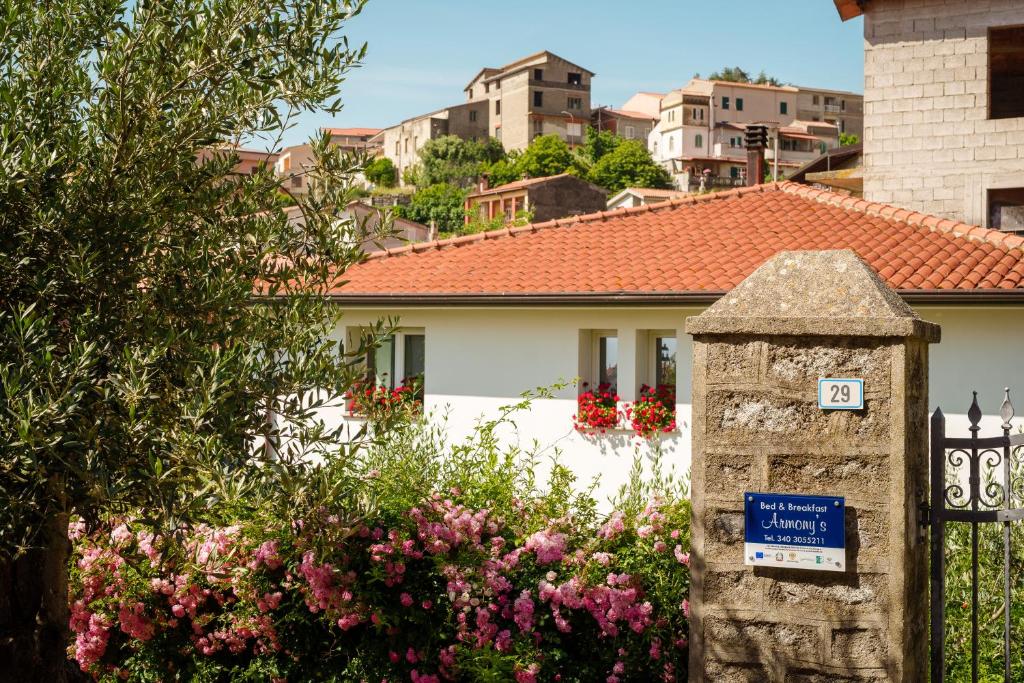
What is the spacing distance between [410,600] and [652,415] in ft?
28.7

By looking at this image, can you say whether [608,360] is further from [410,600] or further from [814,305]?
[814,305]

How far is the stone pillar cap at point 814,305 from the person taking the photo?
448 centimetres

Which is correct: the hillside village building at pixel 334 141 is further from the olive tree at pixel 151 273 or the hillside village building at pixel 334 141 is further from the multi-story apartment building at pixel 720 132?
the multi-story apartment building at pixel 720 132

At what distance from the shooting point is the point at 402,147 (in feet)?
330

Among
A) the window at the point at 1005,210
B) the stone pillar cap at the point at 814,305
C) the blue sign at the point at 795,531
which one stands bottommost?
the blue sign at the point at 795,531

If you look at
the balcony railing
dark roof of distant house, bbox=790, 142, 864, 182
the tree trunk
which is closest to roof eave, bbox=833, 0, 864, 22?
dark roof of distant house, bbox=790, 142, 864, 182

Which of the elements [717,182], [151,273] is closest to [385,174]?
[717,182]

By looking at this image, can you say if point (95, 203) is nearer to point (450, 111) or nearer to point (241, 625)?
point (241, 625)

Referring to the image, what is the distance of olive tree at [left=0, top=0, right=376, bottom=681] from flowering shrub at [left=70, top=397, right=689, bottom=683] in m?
0.78

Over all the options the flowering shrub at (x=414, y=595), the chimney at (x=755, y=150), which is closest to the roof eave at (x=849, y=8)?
the chimney at (x=755, y=150)

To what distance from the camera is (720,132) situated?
98938 mm

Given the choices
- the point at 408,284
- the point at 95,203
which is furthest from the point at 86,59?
the point at 408,284

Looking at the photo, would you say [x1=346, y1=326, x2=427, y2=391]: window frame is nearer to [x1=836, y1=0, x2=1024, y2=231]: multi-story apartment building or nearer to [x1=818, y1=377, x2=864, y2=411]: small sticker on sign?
[x1=836, y1=0, x2=1024, y2=231]: multi-story apartment building

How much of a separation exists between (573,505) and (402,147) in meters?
96.6
